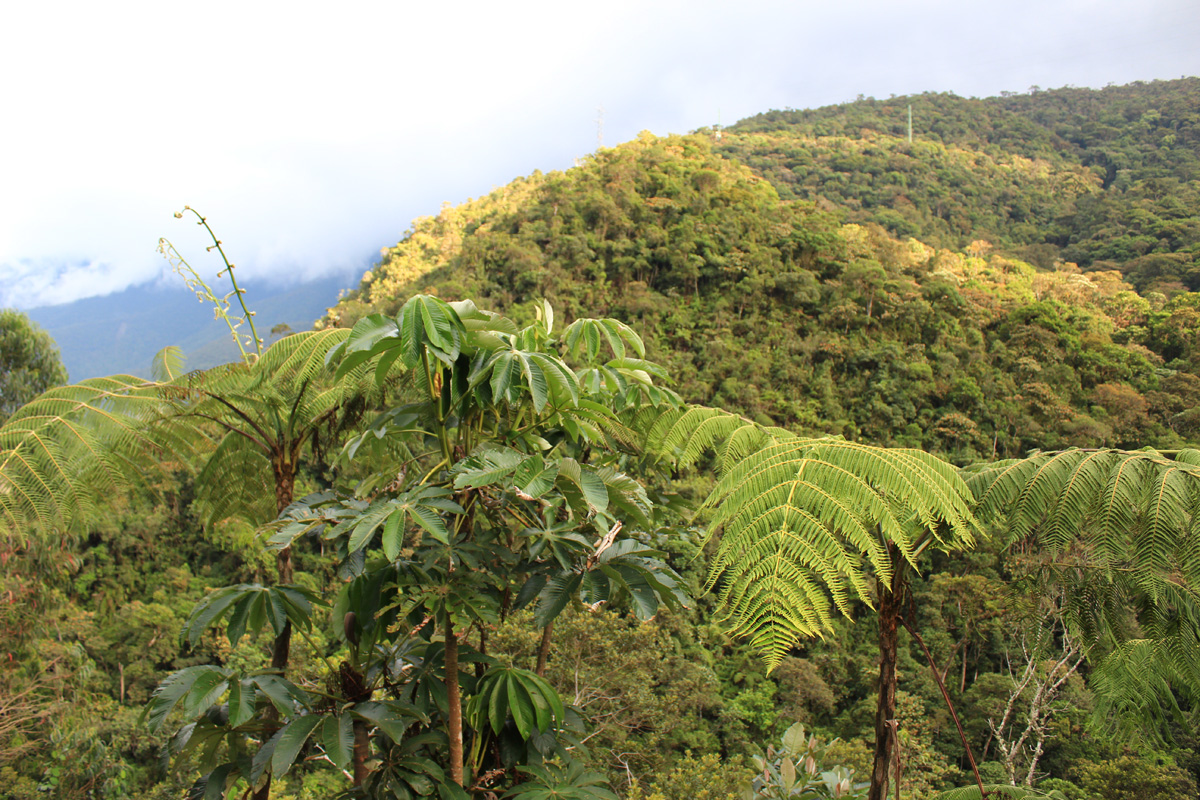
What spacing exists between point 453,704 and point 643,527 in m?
0.80

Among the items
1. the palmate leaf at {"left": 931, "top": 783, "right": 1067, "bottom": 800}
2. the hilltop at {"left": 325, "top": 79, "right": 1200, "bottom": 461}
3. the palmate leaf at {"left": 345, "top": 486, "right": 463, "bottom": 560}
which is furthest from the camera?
the hilltop at {"left": 325, "top": 79, "right": 1200, "bottom": 461}

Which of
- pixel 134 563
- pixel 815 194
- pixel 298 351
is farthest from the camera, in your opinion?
pixel 815 194

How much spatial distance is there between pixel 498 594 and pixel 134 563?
2298 cm

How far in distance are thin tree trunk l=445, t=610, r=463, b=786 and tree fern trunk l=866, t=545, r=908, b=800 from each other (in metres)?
1.24

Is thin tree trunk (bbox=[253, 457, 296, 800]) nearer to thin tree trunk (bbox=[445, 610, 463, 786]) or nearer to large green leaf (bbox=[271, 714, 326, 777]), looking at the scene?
large green leaf (bbox=[271, 714, 326, 777])

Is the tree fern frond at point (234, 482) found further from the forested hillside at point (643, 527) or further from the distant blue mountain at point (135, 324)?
the distant blue mountain at point (135, 324)

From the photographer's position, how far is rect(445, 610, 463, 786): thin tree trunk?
174cm

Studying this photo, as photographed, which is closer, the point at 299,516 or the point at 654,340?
the point at 299,516

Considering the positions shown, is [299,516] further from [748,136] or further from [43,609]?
[748,136]

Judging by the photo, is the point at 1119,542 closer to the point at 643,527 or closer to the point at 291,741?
the point at 643,527

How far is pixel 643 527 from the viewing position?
2.06m

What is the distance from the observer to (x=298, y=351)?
250 centimetres

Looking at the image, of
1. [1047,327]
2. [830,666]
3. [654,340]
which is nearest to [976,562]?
[830,666]

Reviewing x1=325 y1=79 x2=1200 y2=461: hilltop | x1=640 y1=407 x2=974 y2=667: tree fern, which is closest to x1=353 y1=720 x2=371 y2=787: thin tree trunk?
x1=640 y1=407 x2=974 y2=667: tree fern
